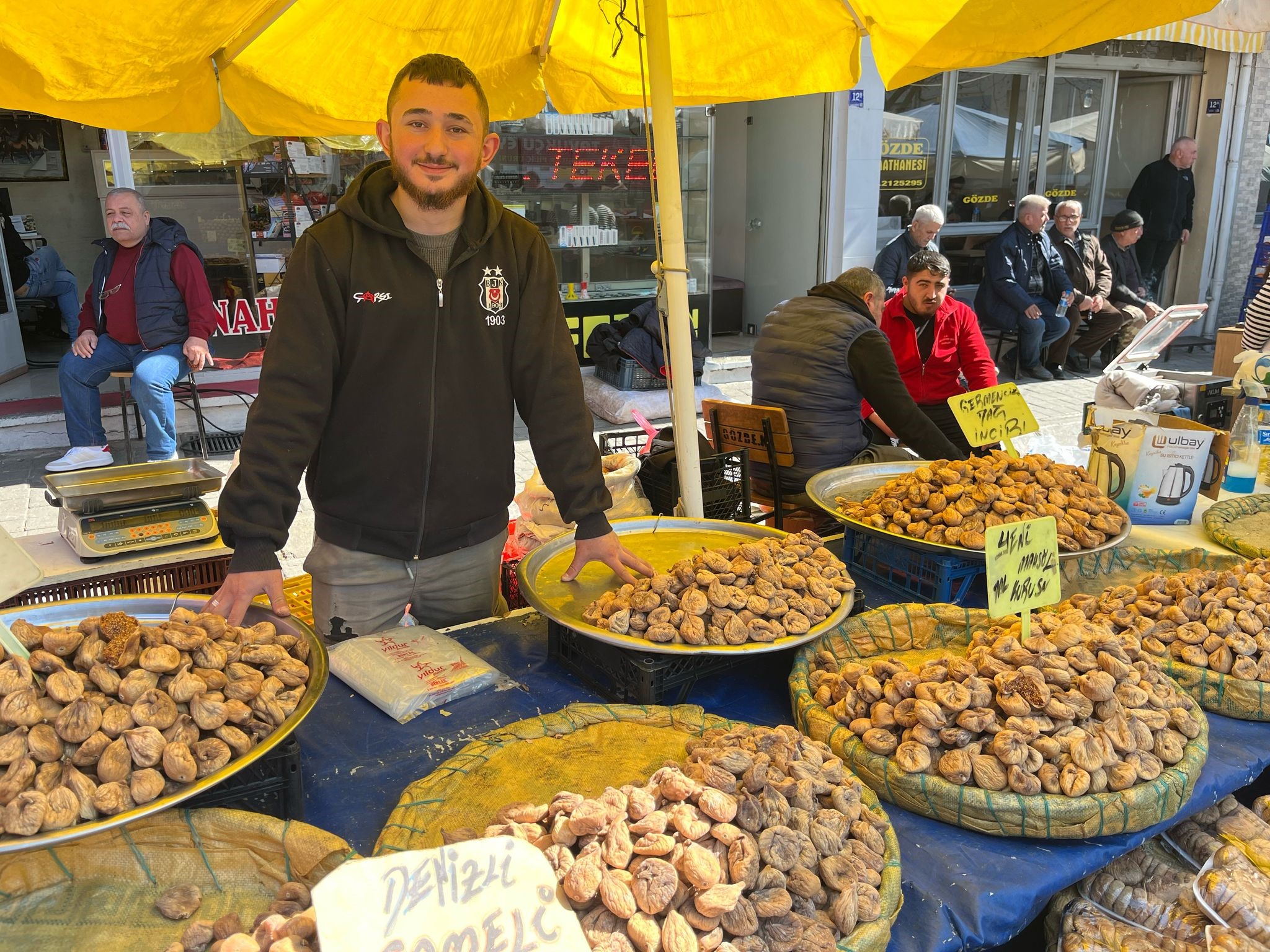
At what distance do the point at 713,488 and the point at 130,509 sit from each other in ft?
6.36

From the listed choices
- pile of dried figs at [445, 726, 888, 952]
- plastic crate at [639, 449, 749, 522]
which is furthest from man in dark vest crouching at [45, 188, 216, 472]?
pile of dried figs at [445, 726, 888, 952]

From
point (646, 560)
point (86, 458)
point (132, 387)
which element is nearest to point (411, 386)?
point (646, 560)

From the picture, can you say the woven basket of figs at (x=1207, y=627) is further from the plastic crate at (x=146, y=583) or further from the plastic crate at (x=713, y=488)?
the plastic crate at (x=146, y=583)

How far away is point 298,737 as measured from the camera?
1747 millimetres

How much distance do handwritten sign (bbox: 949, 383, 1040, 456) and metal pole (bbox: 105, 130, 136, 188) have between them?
20.7 feet

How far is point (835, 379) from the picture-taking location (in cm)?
371

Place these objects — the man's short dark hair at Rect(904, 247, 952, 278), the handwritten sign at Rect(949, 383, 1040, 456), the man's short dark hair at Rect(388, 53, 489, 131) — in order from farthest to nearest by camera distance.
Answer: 1. the man's short dark hair at Rect(904, 247, 952, 278)
2. the handwritten sign at Rect(949, 383, 1040, 456)
3. the man's short dark hair at Rect(388, 53, 489, 131)

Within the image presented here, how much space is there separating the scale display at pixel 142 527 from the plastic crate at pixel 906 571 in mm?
2169

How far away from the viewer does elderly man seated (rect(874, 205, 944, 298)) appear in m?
7.79

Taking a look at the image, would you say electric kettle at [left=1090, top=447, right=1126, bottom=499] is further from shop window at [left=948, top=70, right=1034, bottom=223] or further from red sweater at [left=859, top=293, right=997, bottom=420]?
shop window at [left=948, top=70, right=1034, bottom=223]

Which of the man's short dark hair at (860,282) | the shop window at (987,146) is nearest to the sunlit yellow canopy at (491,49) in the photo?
the man's short dark hair at (860,282)

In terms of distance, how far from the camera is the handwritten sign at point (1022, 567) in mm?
1844

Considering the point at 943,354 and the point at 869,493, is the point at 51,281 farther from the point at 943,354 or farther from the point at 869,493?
the point at 869,493

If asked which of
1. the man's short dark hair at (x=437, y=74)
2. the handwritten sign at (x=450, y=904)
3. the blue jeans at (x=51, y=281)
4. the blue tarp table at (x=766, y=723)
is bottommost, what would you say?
→ the blue tarp table at (x=766, y=723)
